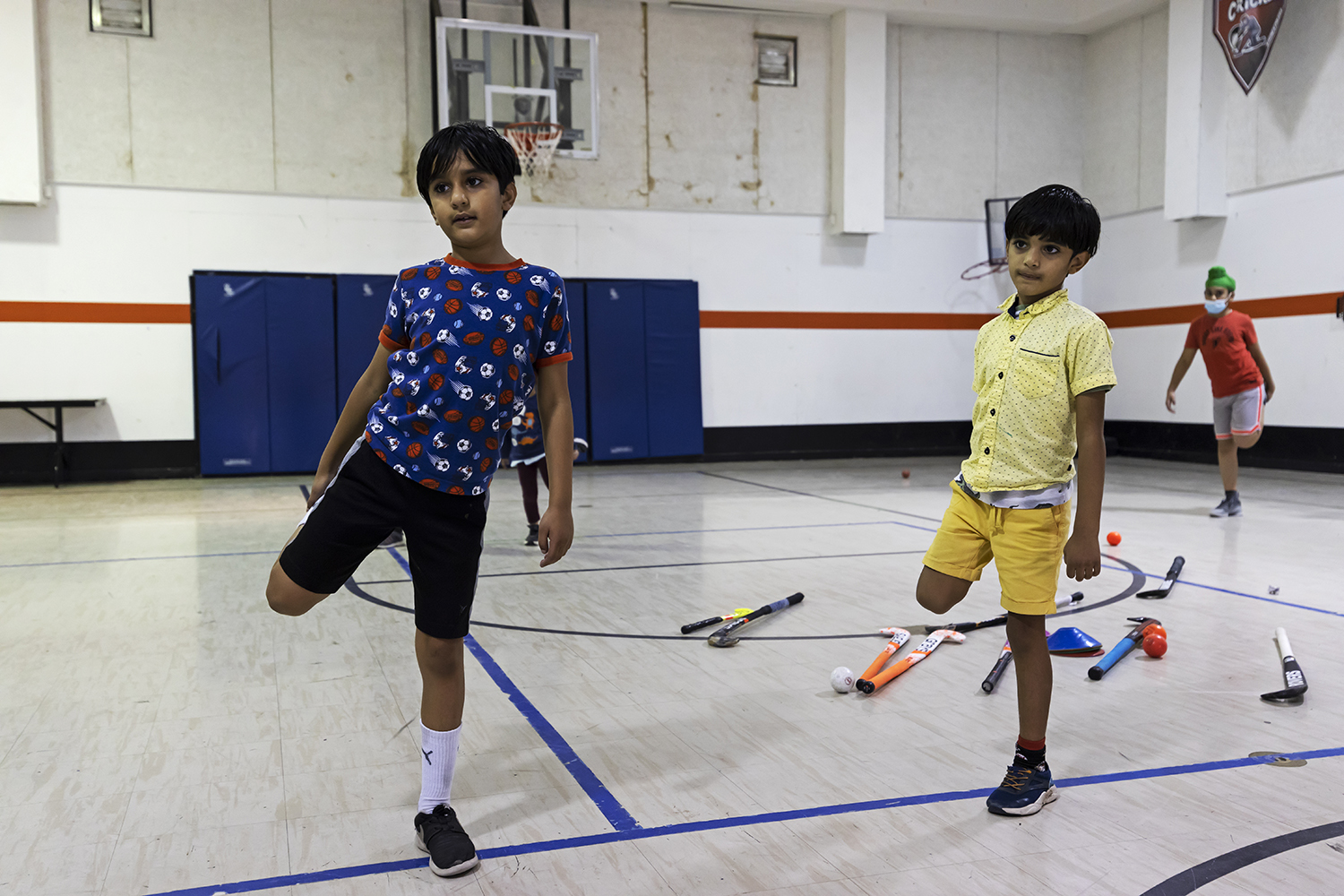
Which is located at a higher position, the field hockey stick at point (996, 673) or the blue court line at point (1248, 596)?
the field hockey stick at point (996, 673)

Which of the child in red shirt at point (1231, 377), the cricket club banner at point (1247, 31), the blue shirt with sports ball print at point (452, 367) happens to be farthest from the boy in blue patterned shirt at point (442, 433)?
the cricket club banner at point (1247, 31)

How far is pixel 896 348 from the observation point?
12.7 m

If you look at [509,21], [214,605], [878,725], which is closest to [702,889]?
[878,725]

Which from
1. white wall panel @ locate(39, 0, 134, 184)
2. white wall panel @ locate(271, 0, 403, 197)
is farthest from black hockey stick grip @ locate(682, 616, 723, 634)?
white wall panel @ locate(39, 0, 134, 184)

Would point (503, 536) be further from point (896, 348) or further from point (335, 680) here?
point (896, 348)

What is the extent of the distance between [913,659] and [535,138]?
8133 mm

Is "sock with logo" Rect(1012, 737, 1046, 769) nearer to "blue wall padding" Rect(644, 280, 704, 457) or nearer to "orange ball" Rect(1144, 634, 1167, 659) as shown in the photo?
"orange ball" Rect(1144, 634, 1167, 659)

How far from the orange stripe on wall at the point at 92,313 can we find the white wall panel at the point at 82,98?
1.18 m

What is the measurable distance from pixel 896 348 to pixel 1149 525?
6443 millimetres

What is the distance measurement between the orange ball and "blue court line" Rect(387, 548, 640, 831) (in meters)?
1.97

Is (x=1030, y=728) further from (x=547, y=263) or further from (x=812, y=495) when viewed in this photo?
(x=547, y=263)

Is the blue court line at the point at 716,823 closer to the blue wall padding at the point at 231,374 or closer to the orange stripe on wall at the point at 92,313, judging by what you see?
the blue wall padding at the point at 231,374

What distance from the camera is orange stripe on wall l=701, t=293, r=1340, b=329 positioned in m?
11.6

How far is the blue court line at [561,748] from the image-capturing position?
2.22 m
